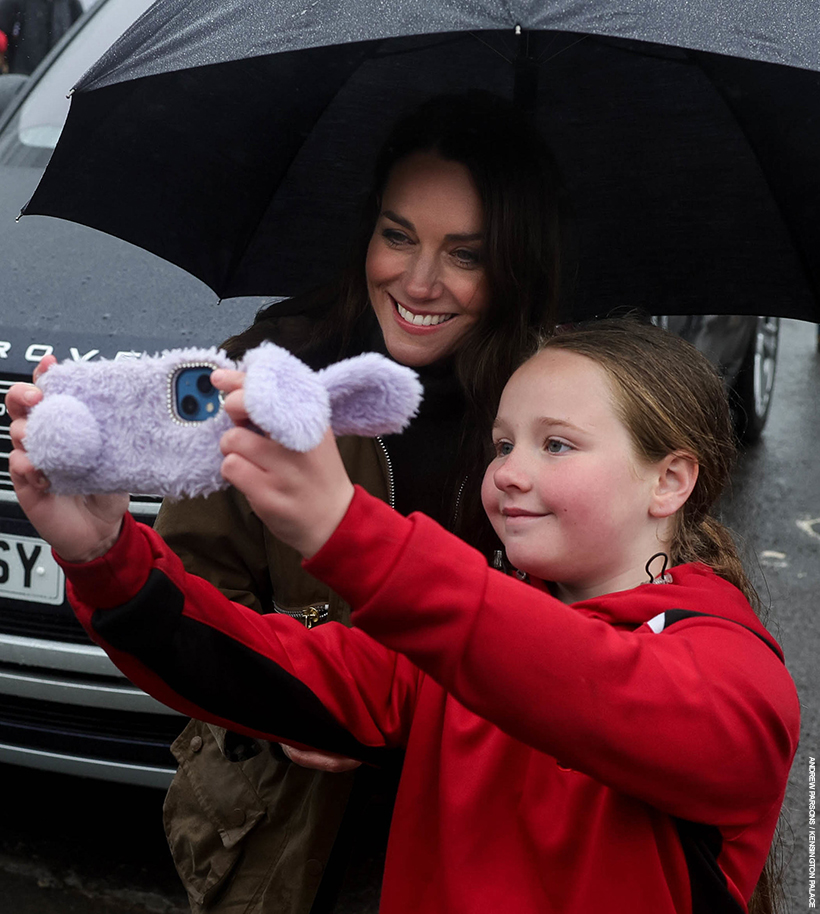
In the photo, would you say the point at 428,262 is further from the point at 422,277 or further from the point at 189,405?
the point at 189,405

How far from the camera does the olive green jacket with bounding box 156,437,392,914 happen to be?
1855mm

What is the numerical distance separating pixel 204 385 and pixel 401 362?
896 mm

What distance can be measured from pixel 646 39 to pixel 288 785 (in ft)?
4.13

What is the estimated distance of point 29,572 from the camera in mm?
2879

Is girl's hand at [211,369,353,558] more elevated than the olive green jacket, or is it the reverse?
girl's hand at [211,369,353,558]

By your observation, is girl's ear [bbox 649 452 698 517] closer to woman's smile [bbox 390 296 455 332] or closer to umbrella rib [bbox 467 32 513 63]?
woman's smile [bbox 390 296 455 332]

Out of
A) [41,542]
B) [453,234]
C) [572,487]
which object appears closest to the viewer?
[572,487]

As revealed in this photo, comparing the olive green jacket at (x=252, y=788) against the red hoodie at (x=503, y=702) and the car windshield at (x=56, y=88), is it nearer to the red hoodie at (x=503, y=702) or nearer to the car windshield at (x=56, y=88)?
the red hoodie at (x=503, y=702)

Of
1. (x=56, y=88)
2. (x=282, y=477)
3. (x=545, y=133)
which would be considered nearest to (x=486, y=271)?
(x=545, y=133)

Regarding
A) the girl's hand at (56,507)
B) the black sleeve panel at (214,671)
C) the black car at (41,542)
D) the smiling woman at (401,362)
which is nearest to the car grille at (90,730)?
the black car at (41,542)

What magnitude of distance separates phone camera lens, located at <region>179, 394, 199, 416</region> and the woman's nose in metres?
0.89

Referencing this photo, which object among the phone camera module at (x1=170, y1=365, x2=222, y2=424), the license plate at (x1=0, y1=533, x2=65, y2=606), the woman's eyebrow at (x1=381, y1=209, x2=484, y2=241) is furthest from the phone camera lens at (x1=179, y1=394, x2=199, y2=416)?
the license plate at (x1=0, y1=533, x2=65, y2=606)

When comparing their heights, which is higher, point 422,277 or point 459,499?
point 422,277

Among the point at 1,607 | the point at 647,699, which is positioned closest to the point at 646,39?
the point at 647,699
